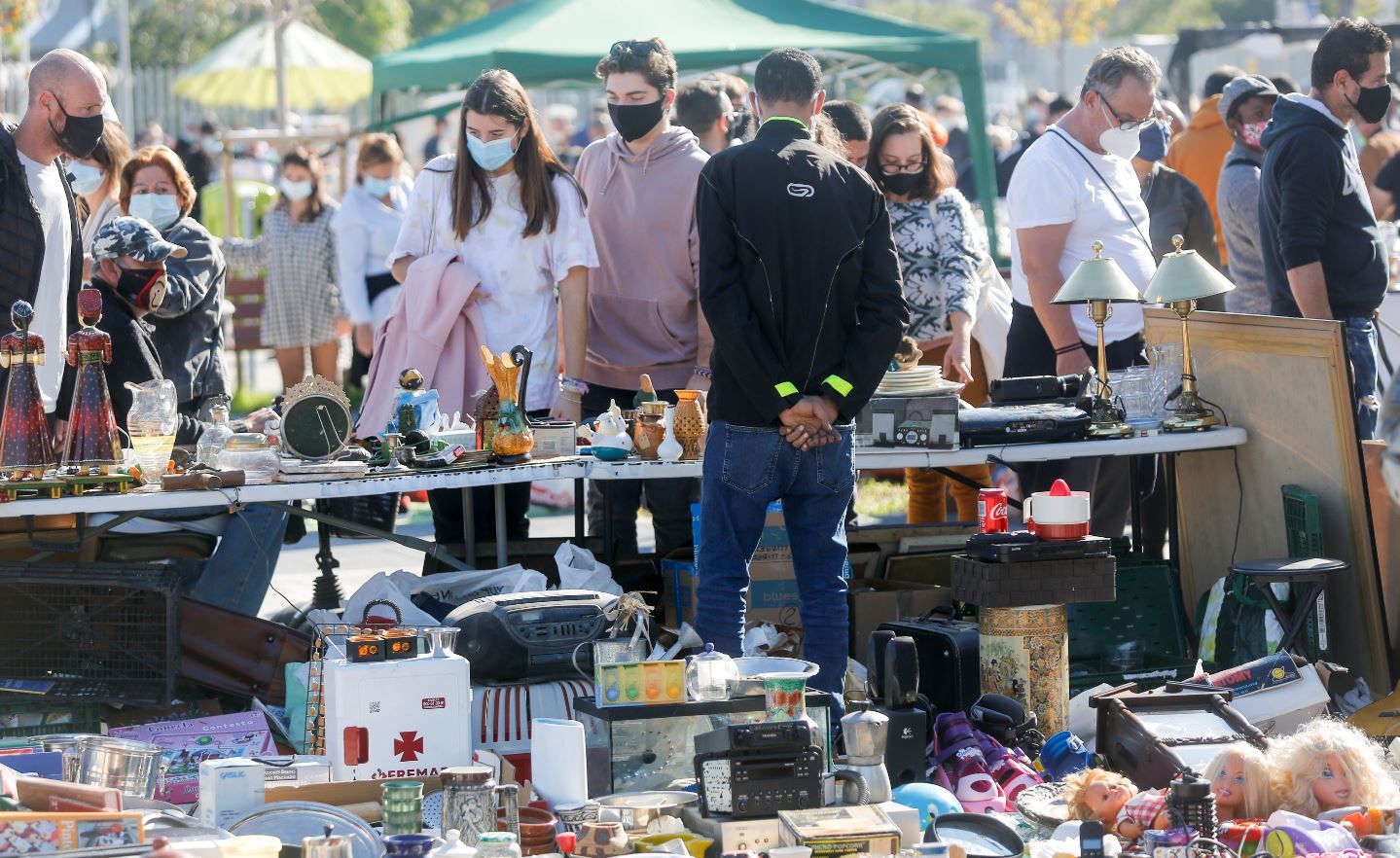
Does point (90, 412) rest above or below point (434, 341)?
below

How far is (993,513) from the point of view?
538 cm

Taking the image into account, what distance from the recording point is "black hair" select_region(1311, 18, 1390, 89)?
627cm

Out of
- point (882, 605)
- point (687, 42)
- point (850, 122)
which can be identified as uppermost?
point (687, 42)

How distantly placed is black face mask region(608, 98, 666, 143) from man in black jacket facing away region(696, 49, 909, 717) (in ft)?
4.03

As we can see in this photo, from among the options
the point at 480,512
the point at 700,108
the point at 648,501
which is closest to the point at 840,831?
the point at 648,501

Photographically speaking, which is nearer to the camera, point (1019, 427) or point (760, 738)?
point (760, 738)

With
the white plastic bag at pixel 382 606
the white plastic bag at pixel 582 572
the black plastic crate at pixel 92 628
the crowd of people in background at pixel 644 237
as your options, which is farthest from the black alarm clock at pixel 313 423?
the white plastic bag at pixel 582 572

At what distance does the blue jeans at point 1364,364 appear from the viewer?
20.7 ft

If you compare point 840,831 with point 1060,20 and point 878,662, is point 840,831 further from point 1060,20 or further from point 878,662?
point 1060,20

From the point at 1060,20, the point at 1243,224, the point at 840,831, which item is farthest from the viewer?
the point at 1060,20

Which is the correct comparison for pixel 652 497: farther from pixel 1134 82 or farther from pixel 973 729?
pixel 1134 82

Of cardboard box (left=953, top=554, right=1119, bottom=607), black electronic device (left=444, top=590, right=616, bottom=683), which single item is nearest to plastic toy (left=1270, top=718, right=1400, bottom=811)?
cardboard box (left=953, top=554, right=1119, bottom=607)

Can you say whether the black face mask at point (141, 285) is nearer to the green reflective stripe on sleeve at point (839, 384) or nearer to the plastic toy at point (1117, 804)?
the green reflective stripe on sleeve at point (839, 384)

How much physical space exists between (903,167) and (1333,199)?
150 cm
